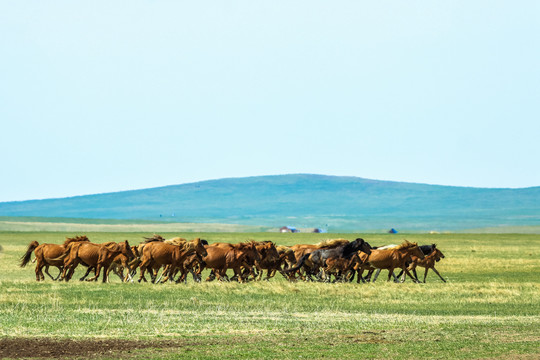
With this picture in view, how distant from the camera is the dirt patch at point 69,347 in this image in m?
16.8

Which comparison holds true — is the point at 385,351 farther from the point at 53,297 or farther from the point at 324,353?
the point at 53,297

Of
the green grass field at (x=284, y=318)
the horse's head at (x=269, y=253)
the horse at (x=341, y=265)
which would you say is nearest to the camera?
the green grass field at (x=284, y=318)

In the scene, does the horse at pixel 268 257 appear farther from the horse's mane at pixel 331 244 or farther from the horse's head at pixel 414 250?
the horse's head at pixel 414 250

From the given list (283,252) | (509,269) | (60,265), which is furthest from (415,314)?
(509,269)

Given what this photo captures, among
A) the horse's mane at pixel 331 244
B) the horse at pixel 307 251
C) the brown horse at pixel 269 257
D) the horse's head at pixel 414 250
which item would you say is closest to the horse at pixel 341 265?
the horse at pixel 307 251

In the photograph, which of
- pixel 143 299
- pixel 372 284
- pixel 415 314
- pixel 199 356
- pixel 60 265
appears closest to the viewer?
pixel 199 356

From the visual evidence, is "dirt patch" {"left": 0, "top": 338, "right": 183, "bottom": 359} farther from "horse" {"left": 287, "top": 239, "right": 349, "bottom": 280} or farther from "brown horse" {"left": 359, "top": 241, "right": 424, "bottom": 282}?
"horse" {"left": 287, "top": 239, "right": 349, "bottom": 280}

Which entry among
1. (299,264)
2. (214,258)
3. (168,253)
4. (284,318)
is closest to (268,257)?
(299,264)

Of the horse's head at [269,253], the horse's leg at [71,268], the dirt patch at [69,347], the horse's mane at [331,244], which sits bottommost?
the dirt patch at [69,347]

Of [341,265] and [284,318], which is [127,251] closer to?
[341,265]

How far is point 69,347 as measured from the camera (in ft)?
57.9

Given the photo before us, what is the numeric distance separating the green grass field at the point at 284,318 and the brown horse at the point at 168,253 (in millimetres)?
1612

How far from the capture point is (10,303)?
26.2 m

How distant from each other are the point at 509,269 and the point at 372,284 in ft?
54.7
